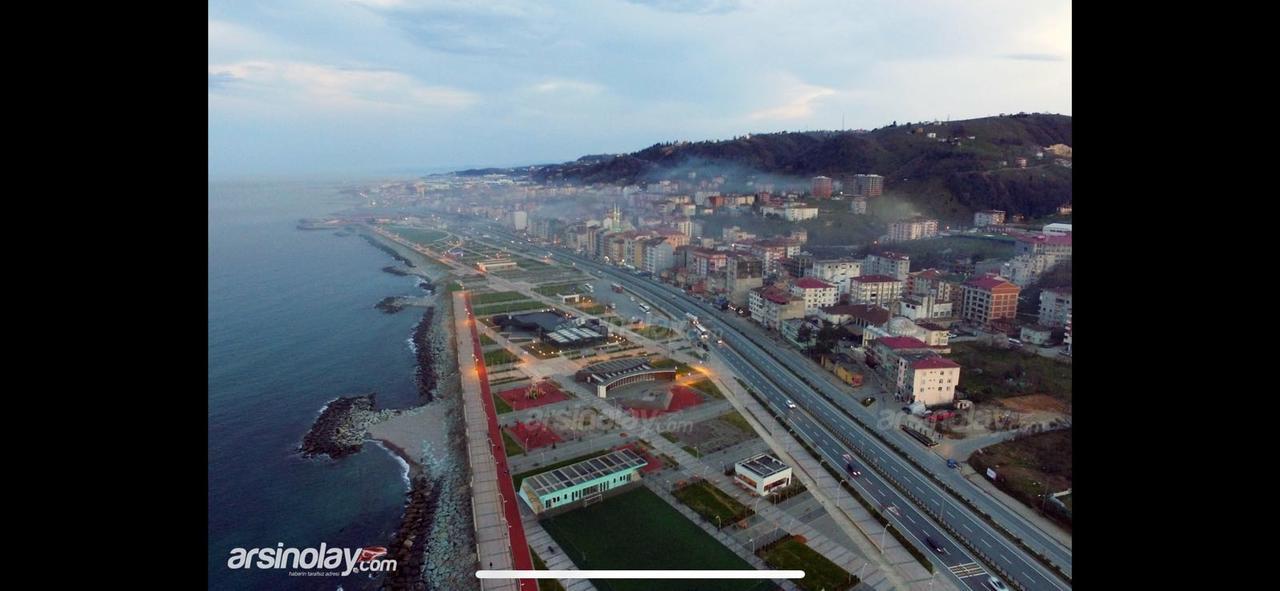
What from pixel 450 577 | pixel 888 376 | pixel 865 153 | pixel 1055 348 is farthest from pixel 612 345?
pixel 865 153

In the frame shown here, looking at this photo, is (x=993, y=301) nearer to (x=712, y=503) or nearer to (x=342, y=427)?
(x=712, y=503)

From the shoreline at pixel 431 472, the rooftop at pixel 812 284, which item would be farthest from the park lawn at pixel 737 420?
the rooftop at pixel 812 284

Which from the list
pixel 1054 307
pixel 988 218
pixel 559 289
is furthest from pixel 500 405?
pixel 988 218

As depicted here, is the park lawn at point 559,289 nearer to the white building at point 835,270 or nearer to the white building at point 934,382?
the white building at point 835,270

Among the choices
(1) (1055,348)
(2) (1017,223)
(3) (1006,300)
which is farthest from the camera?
(2) (1017,223)
